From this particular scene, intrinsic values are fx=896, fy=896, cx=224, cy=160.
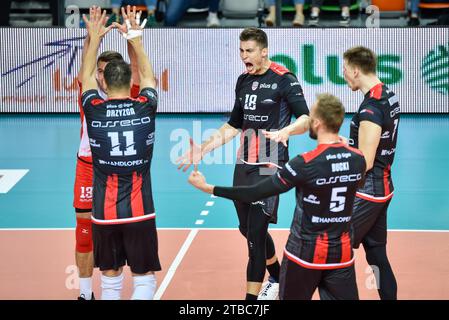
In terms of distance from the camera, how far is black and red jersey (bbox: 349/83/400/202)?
7309mm

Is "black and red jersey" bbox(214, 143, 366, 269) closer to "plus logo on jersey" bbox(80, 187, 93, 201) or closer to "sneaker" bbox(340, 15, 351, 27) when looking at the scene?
"plus logo on jersey" bbox(80, 187, 93, 201)

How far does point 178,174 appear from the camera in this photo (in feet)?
44.5

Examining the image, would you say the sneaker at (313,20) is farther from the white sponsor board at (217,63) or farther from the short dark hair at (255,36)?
the short dark hair at (255,36)

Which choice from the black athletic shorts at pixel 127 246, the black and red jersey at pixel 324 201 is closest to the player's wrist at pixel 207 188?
the black and red jersey at pixel 324 201

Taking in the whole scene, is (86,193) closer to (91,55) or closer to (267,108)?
(91,55)

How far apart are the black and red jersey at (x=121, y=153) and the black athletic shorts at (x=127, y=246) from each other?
0.07 metres

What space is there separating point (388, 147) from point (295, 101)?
1.00 meters

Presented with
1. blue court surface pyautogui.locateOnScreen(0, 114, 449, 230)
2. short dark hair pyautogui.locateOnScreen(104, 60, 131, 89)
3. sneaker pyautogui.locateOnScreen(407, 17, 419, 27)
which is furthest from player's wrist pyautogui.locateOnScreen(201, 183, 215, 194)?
sneaker pyautogui.locateOnScreen(407, 17, 419, 27)

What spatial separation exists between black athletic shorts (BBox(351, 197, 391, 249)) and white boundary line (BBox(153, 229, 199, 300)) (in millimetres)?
2034

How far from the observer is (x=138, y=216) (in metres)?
7.07

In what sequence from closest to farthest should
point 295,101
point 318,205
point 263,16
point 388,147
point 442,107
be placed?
point 318,205
point 388,147
point 295,101
point 442,107
point 263,16

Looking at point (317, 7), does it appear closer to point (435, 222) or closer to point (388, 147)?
point (435, 222)

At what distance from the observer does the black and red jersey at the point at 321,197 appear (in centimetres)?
618
